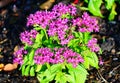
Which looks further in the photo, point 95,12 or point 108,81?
point 95,12

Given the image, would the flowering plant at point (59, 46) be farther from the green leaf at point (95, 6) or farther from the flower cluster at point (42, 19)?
the green leaf at point (95, 6)

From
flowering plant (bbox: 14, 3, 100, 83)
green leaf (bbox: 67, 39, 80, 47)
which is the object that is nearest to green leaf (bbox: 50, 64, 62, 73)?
flowering plant (bbox: 14, 3, 100, 83)

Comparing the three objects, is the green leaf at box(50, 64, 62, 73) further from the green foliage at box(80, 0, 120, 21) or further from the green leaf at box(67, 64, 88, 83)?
the green foliage at box(80, 0, 120, 21)

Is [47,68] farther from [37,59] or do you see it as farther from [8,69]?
[8,69]

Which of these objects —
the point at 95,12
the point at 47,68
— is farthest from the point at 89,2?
the point at 47,68

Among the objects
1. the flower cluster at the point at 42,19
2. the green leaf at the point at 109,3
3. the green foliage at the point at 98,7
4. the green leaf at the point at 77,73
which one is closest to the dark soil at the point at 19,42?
the green foliage at the point at 98,7
